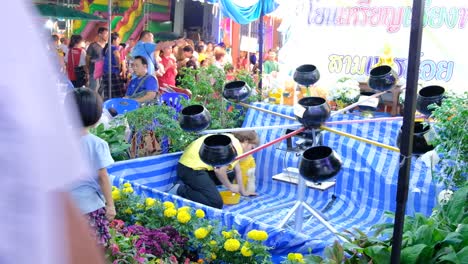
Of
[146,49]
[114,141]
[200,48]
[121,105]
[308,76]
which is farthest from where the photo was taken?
[200,48]

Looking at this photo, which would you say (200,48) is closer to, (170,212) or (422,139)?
(170,212)

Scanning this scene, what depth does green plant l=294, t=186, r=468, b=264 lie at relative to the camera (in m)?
2.54

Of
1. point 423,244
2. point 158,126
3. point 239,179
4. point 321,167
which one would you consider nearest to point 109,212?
point 321,167

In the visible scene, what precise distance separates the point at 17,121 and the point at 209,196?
15.0ft

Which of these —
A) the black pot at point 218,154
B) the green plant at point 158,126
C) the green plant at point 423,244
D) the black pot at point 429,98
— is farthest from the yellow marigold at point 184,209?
the green plant at point 158,126

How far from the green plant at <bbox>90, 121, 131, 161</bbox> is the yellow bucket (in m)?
1.02

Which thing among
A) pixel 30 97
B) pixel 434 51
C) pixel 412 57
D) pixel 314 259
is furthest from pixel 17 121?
pixel 434 51

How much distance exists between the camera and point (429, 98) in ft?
12.3

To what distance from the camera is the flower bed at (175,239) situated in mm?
2979

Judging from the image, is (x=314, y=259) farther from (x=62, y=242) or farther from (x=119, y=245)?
(x=62, y=242)

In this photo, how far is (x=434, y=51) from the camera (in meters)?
7.57

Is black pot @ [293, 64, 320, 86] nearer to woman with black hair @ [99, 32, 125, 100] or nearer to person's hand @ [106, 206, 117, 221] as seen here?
person's hand @ [106, 206, 117, 221]

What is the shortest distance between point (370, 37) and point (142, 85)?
11.3ft

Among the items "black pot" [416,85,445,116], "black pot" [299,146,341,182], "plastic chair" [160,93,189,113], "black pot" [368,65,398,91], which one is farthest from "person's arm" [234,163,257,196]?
"black pot" [299,146,341,182]
